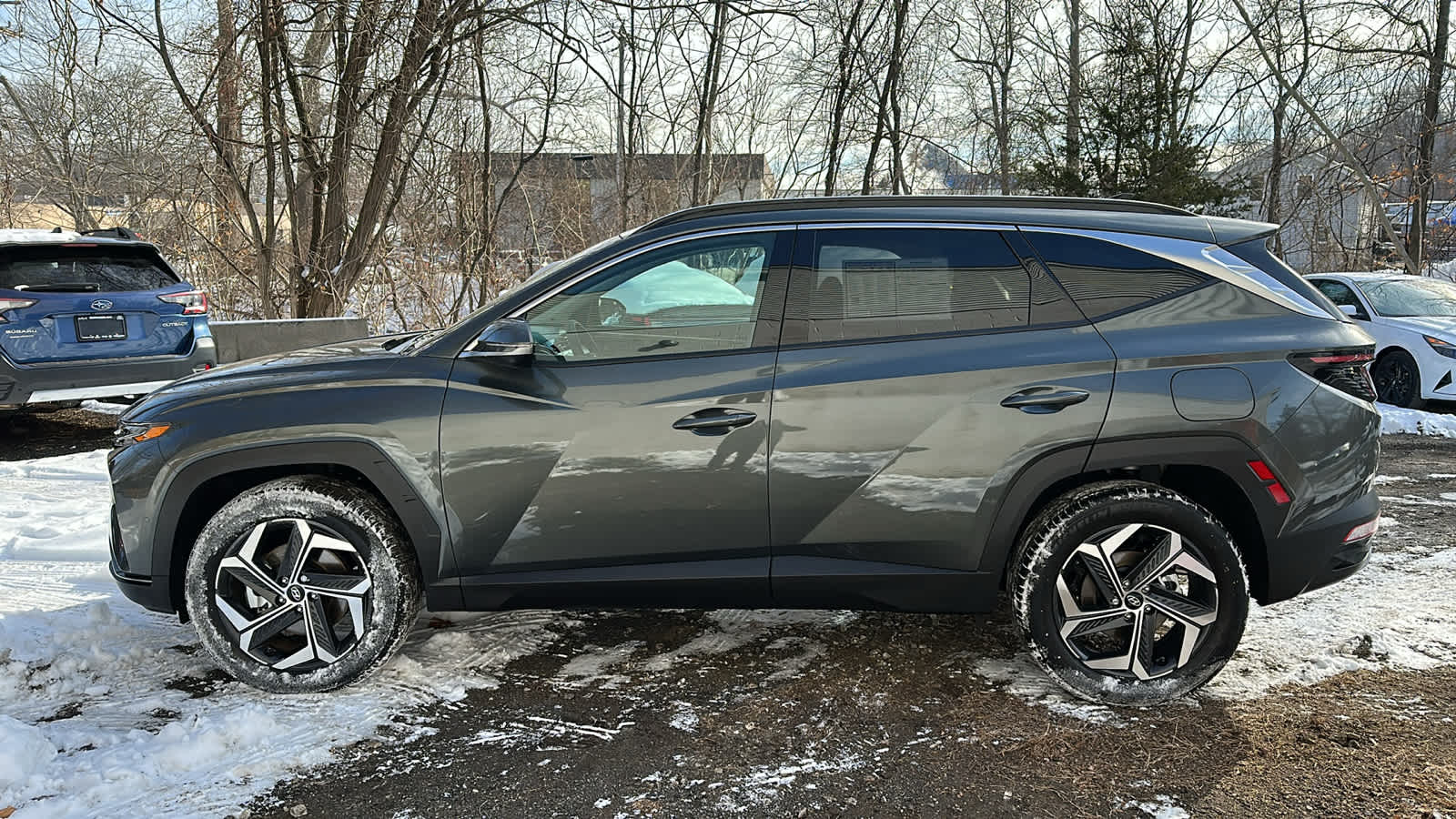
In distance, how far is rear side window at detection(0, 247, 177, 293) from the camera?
7.09 m

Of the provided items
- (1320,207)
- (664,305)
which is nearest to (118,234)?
(664,305)

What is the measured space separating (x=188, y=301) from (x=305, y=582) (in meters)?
5.78

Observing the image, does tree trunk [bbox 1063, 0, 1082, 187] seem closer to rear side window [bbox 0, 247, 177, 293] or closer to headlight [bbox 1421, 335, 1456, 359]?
headlight [bbox 1421, 335, 1456, 359]

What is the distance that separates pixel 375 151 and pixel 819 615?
28.9ft

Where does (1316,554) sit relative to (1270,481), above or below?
below

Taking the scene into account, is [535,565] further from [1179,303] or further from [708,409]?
[1179,303]

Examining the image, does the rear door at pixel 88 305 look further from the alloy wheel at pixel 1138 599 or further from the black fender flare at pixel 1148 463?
the alloy wheel at pixel 1138 599

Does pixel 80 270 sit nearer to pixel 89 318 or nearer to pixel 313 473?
pixel 89 318

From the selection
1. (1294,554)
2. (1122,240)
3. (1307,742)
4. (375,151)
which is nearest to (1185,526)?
(1294,554)

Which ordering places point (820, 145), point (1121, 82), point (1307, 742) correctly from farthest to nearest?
point (1121, 82) < point (820, 145) < point (1307, 742)

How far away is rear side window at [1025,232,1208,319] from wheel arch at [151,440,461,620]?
2360 millimetres

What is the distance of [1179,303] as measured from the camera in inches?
125

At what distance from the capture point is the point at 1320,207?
71.9ft

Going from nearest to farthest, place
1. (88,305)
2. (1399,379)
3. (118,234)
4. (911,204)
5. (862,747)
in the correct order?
(862,747) < (911,204) < (88,305) < (118,234) < (1399,379)
